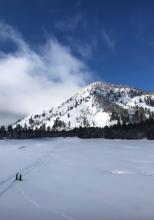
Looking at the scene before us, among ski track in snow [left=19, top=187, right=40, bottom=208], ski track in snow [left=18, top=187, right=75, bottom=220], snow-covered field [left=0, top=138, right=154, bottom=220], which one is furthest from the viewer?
ski track in snow [left=19, top=187, right=40, bottom=208]

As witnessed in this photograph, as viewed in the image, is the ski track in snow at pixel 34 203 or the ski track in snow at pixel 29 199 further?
the ski track in snow at pixel 29 199

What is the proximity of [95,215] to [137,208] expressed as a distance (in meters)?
2.77

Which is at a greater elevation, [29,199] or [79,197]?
[29,199]

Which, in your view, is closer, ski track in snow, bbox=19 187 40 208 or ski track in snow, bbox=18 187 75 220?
ski track in snow, bbox=18 187 75 220

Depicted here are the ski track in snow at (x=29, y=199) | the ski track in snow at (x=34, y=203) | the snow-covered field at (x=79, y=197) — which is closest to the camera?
the ski track in snow at (x=34, y=203)

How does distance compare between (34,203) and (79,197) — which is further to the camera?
(79,197)

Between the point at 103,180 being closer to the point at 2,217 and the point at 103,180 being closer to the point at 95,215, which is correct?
the point at 95,215

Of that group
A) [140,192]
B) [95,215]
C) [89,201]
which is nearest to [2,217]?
[95,215]

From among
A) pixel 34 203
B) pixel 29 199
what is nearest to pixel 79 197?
pixel 29 199

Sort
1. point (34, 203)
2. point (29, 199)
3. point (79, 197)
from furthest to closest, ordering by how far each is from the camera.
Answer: point (79, 197), point (29, 199), point (34, 203)

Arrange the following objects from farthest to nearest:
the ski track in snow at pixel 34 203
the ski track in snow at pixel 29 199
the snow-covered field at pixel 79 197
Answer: the ski track in snow at pixel 29 199 < the snow-covered field at pixel 79 197 < the ski track in snow at pixel 34 203

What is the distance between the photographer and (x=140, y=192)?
21734 mm

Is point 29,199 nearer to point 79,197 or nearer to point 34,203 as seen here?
point 34,203

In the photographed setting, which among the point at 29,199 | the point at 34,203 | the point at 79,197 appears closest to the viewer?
the point at 34,203
